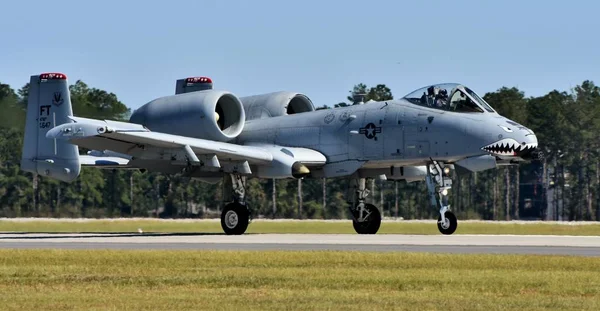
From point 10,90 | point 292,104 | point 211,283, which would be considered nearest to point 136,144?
point 292,104

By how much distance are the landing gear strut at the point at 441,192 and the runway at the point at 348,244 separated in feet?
4.94

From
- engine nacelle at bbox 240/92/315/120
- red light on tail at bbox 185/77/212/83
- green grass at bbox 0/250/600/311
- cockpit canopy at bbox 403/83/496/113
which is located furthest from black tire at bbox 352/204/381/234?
green grass at bbox 0/250/600/311

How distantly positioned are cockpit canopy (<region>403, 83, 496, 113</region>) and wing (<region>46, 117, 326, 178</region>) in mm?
3141

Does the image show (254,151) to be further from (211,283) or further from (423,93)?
(211,283)

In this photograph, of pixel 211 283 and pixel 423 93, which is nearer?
pixel 211 283

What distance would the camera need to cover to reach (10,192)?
6369 cm

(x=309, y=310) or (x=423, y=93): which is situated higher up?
(x=423, y=93)

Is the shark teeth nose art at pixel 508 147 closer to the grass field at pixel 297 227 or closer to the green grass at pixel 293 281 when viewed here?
the grass field at pixel 297 227

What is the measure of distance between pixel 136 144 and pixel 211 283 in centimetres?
1334

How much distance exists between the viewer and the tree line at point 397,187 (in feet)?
210

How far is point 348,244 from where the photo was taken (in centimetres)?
2386

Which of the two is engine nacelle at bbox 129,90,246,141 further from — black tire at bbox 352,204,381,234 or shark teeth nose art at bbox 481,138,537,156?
shark teeth nose art at bbox 481,138,537,156

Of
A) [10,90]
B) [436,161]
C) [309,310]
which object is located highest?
[10,90]

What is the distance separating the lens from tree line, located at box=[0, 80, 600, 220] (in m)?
64.1
